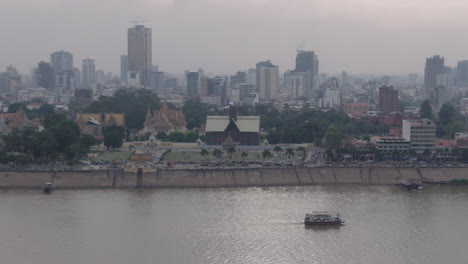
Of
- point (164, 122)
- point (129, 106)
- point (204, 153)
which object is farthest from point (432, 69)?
point (204, 153)

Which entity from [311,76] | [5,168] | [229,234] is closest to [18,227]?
[229,234]

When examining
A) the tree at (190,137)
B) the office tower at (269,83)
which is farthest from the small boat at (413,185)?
the office tower at (269,83)

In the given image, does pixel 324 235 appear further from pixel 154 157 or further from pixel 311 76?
pixel 311 76

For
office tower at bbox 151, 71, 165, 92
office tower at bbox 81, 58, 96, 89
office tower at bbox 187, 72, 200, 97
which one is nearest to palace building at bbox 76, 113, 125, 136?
office tower at bbox 187, 72, 200, 97

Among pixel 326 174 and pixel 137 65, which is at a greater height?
pixel 137 65

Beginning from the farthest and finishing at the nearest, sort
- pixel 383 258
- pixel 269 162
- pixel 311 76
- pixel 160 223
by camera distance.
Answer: pixel 311 76 → pixel 269 162 → pixel 160 223 → pixel 383 258

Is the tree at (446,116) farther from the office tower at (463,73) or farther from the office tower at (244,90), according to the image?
the office tower at (463,73)

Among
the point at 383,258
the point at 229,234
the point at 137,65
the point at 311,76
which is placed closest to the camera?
the point at 383,258

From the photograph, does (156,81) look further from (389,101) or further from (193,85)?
(389,101)
